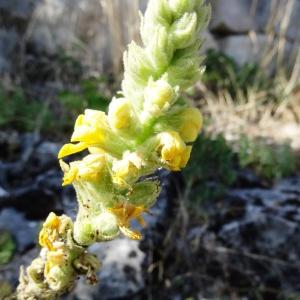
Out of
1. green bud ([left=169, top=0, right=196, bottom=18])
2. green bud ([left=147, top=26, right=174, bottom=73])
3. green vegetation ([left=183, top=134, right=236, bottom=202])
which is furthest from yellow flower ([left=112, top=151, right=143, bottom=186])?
green vegetation ([left=183, top=134, right=236, bottom=202])

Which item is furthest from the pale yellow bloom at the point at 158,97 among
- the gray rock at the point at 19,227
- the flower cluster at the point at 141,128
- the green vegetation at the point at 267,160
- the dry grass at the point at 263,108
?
the dry grass at the point at 263,108

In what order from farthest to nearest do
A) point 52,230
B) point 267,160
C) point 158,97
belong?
point 267,160 < point 52,230 < point 158,97

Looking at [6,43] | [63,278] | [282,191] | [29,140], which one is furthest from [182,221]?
[6,43]

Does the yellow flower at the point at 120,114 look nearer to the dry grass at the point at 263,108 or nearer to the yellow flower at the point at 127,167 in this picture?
the yellow flower at the point at 127,167

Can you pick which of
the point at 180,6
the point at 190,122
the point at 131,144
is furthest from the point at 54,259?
the point at 180,6

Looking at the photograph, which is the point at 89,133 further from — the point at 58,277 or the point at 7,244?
the point at 7,244

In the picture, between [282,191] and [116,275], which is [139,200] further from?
[282,191]

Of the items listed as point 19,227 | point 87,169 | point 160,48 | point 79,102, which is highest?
point 79,102
